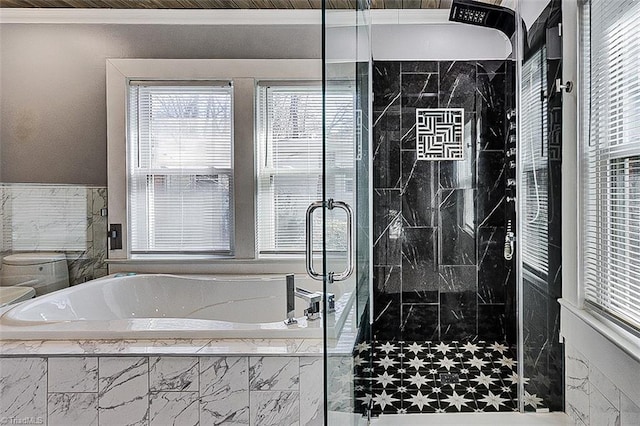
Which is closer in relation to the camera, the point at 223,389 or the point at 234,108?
the point at 223,389

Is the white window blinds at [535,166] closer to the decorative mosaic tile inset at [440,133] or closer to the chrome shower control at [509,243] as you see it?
the chrome shower control at [509,243]

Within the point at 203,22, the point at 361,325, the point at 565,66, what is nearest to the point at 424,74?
the point at 565,66

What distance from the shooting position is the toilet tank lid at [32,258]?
3189 mm

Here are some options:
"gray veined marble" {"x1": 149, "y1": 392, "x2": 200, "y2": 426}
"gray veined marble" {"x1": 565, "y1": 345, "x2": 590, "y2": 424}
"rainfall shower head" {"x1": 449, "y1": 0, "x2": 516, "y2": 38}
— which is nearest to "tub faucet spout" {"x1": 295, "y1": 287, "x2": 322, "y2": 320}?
"gray veined marble" {"x1": 149, "y1": 392, "x2": 200, "y2": 426}

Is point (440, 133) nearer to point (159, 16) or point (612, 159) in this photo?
point (612, 159)

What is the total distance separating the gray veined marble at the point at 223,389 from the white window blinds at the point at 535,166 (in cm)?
149

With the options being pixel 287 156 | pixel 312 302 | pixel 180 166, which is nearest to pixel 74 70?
pixel 180 166

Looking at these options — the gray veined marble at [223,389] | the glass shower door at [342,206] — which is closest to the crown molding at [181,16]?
the glass shower door at [342,206]

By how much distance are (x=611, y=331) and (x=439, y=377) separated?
1211 mm

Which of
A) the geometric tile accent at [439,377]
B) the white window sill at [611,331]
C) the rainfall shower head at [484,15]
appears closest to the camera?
the white window sill at [611,331]

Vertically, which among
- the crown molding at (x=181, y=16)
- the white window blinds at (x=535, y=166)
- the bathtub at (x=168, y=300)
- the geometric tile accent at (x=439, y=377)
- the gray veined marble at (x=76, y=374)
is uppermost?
the crown molding at (x=181, y=16)

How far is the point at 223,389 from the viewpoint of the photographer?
2.02m

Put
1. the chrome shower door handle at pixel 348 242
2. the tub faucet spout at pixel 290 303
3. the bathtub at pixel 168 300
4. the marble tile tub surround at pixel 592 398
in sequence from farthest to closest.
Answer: the bathtub at pixel 168 300
the tub faucet spout at pixel 290 303
the marble tile tub surround at pixel 592 398
the chrome shower door handle at pixel 348 242

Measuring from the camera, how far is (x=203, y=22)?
3.46 meters
